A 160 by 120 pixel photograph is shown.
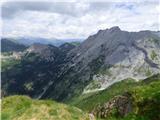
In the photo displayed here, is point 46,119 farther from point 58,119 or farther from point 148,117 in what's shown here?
point 148,117

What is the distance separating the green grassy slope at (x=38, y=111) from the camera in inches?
1844

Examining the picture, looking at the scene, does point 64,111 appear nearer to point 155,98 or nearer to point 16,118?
point 16,118

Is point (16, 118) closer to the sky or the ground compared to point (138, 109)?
closer to the sky

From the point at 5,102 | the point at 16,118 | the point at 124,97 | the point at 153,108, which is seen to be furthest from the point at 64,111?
the point at 124,97

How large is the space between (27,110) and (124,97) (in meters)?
68.2

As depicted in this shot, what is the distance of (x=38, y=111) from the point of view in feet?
158

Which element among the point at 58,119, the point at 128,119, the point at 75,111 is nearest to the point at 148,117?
the point at 128,119

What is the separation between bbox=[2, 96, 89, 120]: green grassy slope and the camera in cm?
4684

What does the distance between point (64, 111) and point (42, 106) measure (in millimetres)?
3238

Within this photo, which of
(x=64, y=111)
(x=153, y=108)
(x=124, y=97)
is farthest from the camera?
(x=124, y=97)

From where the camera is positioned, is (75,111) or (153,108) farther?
(153,108)

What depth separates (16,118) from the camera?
152 feet

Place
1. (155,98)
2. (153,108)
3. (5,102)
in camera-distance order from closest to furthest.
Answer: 1. (5,102)
2. (153,108)
3. (155,98)

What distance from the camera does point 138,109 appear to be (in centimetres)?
8388
